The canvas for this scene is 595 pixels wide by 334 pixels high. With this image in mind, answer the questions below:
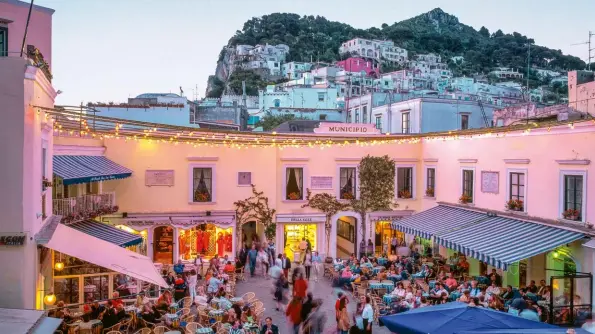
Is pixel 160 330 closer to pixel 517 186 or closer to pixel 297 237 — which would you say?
pixel 297 237

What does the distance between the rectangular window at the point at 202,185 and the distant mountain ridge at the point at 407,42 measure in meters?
97.2

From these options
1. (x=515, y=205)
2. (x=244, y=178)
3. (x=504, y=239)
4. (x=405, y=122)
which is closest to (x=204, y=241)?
(x=244, y=178)

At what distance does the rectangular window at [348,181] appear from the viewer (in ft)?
81.2

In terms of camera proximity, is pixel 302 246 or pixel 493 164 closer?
pixel 493 164

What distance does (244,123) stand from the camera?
42.5 meters

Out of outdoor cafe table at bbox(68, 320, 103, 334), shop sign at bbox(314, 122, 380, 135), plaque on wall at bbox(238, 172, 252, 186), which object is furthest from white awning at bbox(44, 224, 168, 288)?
shop sign at bbox(314, 122, 380, 135)

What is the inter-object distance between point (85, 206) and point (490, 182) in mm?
14448

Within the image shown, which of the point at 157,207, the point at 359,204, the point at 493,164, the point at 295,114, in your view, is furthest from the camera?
the point at 295,114

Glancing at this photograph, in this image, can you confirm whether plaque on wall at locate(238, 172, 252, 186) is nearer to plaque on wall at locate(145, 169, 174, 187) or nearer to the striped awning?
plaque on wall at locate(145, 169, 174, 187)

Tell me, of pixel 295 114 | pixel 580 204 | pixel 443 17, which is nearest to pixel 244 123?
pixel 295 114

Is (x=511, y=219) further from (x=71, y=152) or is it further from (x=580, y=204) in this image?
(x=71, y=152)

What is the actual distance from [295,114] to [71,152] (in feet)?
112

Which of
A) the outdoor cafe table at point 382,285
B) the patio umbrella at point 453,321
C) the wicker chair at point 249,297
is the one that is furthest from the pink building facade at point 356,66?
the patio umbrella at point 453,321

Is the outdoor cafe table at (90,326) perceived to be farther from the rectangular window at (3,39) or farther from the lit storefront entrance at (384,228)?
the lit storefront entrance at (384,228)
